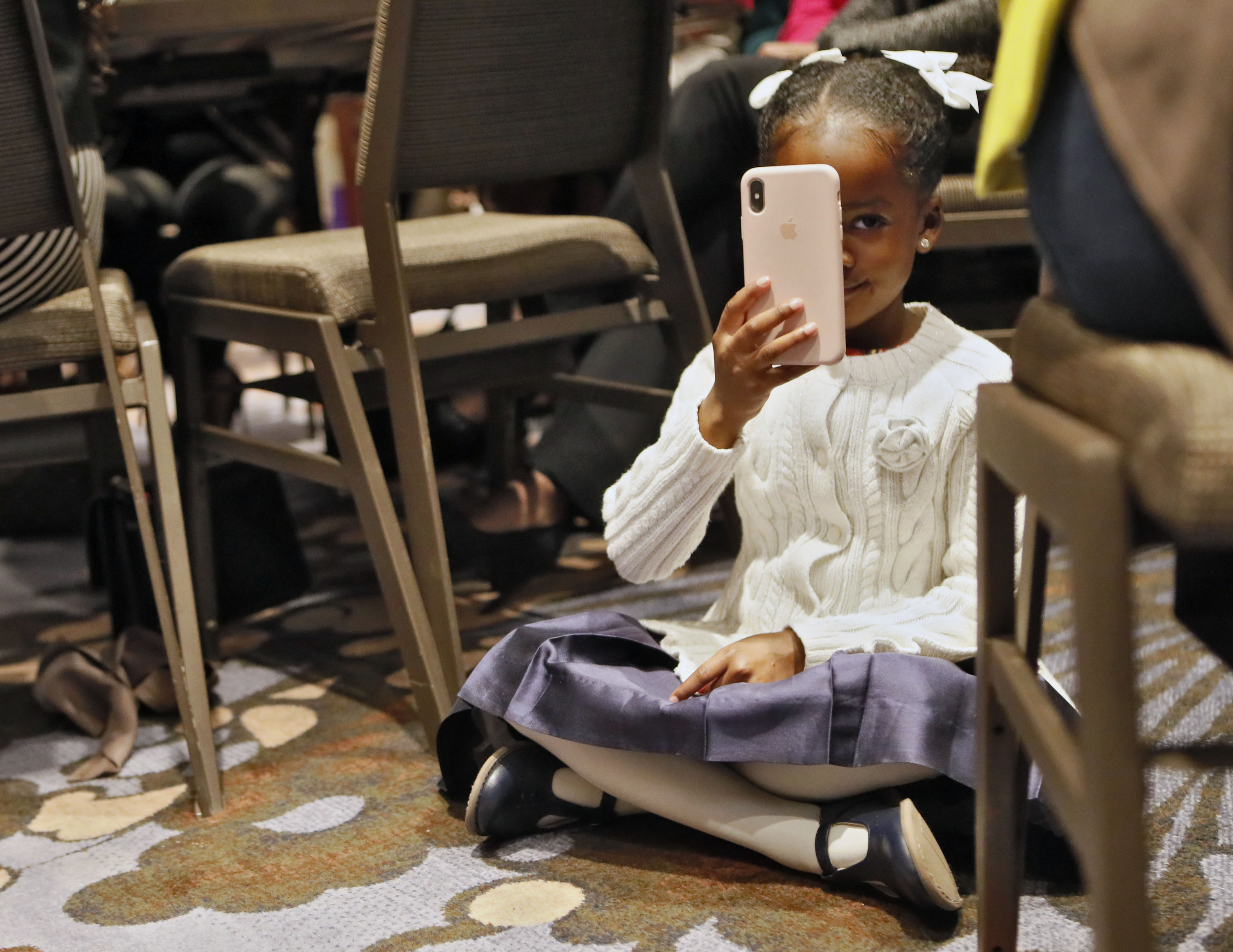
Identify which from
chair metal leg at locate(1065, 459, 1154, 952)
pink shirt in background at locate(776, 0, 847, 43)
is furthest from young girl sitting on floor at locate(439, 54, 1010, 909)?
pink shirt in background at locate(776, 0, 847, 43)

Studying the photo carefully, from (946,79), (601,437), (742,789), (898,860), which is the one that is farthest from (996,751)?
(601,437)

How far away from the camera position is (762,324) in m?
0.83

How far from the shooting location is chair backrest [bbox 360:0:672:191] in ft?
3.52

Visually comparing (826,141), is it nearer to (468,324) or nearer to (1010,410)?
(1010,410)

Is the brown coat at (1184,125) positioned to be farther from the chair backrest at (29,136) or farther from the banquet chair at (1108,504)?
the chair backrest at (29,136)

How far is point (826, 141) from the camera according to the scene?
93 cm

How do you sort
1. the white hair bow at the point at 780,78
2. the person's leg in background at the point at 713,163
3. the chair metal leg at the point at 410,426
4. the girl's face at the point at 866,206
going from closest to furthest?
the girl's face at the point at 866,206 < the white hair bow at the point at 780,78 < the chair metal leg at the point at 410,426 < the person's leg in background at the point at 713,163

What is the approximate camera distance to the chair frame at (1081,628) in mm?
477

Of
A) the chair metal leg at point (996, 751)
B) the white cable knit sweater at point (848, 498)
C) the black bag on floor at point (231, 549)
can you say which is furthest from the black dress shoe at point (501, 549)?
the chair metal leg at point (996, 751)

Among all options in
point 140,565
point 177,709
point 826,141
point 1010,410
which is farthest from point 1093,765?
point 140,565

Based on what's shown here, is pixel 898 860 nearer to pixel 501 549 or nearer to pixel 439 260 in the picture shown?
pixel 439 260

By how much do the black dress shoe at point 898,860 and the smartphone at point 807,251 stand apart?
314 millimetres

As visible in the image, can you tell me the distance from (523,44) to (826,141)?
344mm

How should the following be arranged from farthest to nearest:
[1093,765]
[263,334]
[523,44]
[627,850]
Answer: [263,334]
[523,44]
[627,850]
[1093,765]
